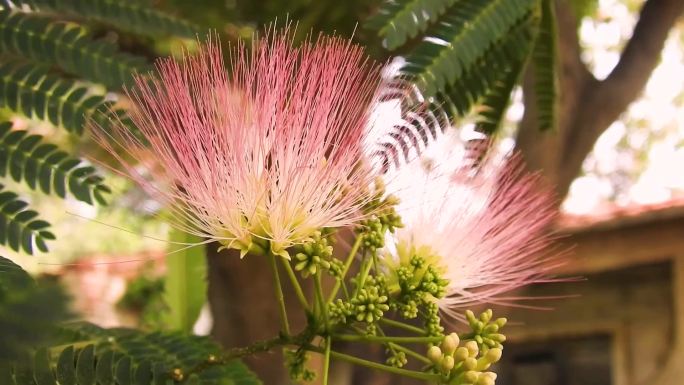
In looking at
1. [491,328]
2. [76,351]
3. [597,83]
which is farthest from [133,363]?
[597,83]

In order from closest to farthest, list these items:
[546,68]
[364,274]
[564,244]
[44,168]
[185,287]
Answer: [364,274] → [44,168] → [546,68] → [185,287] → [564,244]

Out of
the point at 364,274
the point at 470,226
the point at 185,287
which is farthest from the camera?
the point at 185,287

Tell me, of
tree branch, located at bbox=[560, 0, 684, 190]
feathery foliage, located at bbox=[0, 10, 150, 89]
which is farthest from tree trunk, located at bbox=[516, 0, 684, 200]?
feathery foliage, located at bbox=[0, 10, 150, 89]

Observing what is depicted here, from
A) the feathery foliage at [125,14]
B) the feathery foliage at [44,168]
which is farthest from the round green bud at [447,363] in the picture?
the feathery foliage at [125,14]

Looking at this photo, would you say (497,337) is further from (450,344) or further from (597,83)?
(597,83)

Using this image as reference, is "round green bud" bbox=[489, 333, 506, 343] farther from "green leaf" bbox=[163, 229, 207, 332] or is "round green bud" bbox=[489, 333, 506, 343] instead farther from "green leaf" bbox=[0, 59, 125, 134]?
"green leaf" bbox=[163, 229, 207, 332]

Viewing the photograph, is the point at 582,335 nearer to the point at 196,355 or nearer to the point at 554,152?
the point at 554,152
